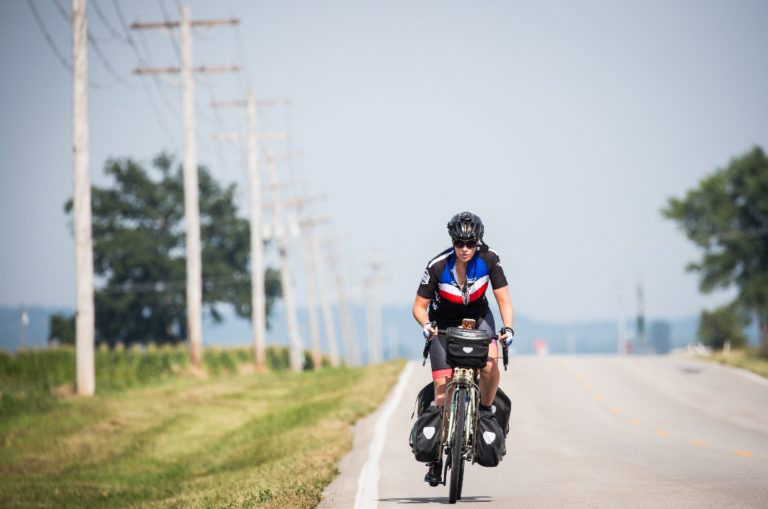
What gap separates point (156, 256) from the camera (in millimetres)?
90375

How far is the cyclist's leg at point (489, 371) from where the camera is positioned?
1034 cm

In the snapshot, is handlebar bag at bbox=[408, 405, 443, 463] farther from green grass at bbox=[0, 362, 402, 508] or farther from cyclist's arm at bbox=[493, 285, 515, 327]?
green grass at bbox=[0, 362, 402, 508]

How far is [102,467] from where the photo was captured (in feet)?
62.6

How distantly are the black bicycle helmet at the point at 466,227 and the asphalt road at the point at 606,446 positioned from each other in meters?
2.35

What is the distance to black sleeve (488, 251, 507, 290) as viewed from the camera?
10273 millimetres

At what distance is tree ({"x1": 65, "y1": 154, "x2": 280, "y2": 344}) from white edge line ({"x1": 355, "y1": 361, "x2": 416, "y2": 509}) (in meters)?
64.9

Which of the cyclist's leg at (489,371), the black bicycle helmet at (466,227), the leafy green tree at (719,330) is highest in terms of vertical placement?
the black bicycle helmet at (466,227)

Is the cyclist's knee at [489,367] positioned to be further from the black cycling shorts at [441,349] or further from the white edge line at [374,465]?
the white edge line at [374,465]

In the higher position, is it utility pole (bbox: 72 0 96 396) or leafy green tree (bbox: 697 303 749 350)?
utility pole (bbox: 72 0 96 396)

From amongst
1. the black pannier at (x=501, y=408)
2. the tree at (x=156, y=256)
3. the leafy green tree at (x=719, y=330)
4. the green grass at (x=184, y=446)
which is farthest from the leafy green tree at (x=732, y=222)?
the black pannier at (x=501, y=408)

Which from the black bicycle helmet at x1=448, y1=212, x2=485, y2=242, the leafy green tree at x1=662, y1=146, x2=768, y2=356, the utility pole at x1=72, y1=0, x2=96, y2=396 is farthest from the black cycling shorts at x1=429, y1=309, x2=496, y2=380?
the leafy green tree at x1=662, y1=146, x2=768, y2=356

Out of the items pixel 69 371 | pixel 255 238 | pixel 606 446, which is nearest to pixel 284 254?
pixel 255 238

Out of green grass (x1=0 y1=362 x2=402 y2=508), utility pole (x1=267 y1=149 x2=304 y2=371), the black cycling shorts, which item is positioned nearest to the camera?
the black cycling shorts

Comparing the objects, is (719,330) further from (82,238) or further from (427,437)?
(427,437)
